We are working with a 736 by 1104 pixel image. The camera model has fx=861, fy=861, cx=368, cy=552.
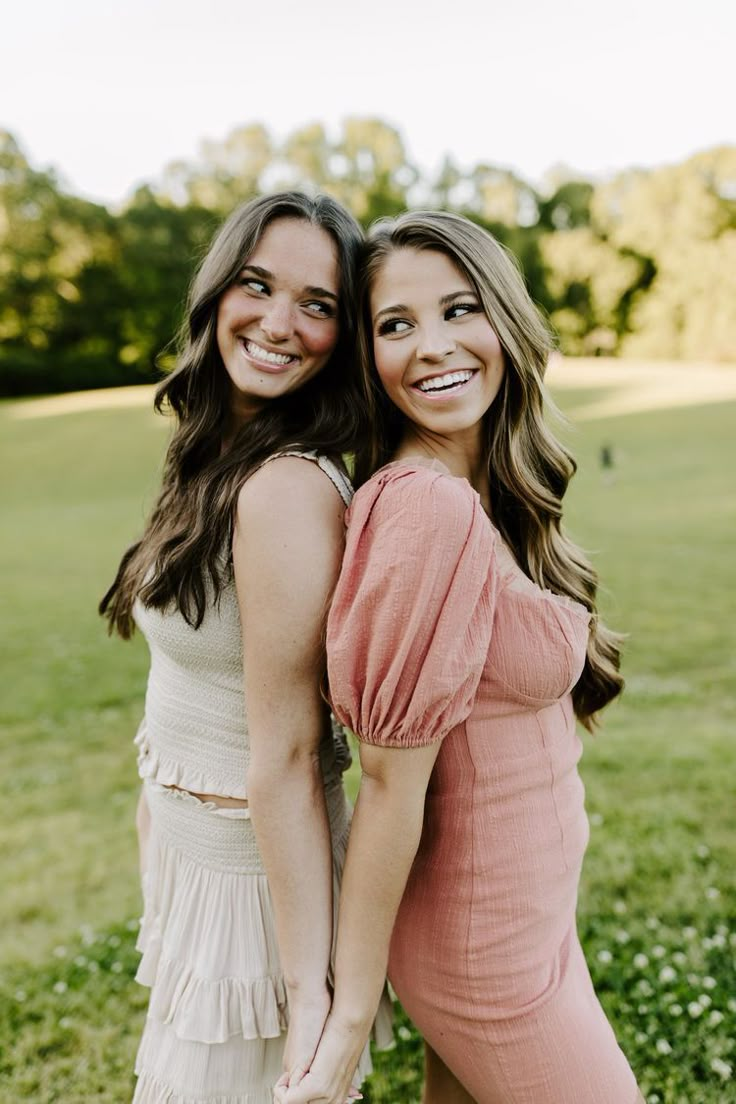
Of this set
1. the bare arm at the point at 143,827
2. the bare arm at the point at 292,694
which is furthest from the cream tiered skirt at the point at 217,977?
the bare arm at the point at 143,827

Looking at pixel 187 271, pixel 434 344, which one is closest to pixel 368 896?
pixel 434 344

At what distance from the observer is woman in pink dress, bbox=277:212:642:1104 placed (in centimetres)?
158

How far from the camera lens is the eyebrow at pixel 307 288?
6.77 ft

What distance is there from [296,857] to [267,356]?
3.78 feet

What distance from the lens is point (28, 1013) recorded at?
3.65 metres

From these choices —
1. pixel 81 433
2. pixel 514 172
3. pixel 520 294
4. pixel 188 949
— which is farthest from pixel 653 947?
pixel 514 172

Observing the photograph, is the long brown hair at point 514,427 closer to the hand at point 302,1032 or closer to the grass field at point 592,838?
the grass field at point 592,838

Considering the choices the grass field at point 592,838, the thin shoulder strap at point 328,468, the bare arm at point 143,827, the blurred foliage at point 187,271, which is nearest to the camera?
the thin shoulder strap at point 328,468

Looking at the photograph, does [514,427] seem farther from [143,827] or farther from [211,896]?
[143,827]

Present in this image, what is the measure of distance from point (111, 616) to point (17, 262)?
44406 mm

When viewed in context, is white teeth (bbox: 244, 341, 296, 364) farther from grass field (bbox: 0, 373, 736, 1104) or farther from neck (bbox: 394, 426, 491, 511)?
grass field (bbox: 0, 373, 736, 1104)

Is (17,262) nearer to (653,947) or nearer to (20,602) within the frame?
(20,602)

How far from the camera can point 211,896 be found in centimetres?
201

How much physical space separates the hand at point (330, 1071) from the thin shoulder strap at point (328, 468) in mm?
1069
